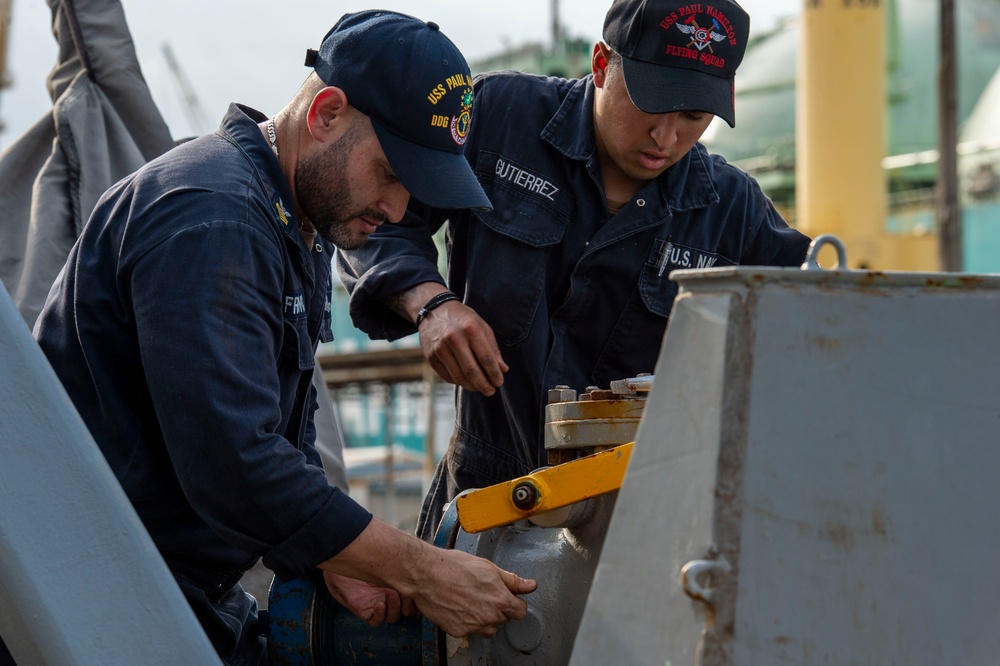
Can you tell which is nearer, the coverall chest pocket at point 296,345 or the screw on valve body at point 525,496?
the screw on valve body at point 525,496

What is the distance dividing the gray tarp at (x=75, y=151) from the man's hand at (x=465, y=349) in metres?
1.08

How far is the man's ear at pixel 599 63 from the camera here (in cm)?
278

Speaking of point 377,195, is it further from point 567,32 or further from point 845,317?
point 567,32

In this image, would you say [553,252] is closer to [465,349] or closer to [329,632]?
[465,349]

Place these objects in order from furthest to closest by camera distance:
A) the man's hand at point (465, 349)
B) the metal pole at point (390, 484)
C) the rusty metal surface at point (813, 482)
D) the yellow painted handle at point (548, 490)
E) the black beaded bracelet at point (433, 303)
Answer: the metal pole at point (390, 484) < the black beaded bracelet at point (433, 303) < the man's hand at point (465, 349) < the yellow painted handle at point (548, 490) < the rusty metal surface at point (813, 482)

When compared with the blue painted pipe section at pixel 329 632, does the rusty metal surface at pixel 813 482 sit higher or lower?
higher

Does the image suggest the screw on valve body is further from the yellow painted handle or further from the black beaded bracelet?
the black beaded bracelet

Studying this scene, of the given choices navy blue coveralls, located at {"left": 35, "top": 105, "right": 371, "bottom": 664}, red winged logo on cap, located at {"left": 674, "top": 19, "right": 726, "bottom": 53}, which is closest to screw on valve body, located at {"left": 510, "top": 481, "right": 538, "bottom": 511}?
navy blue coveralls, located at {"left": 35, "top": 105, "right": 371, "bottom": 664}

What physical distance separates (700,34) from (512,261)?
0.64m

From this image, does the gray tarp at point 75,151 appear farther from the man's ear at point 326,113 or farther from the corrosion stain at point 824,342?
the corrosion stain at point 824,342

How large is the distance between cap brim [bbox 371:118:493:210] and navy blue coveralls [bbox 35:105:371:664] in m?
0.19

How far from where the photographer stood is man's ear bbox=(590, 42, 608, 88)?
2780mm

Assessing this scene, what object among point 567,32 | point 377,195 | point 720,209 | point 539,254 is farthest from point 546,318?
point 567,32

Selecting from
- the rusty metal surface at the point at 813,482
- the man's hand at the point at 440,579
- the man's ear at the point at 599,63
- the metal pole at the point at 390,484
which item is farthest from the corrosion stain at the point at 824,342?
the metal pole at the point at 390,484
